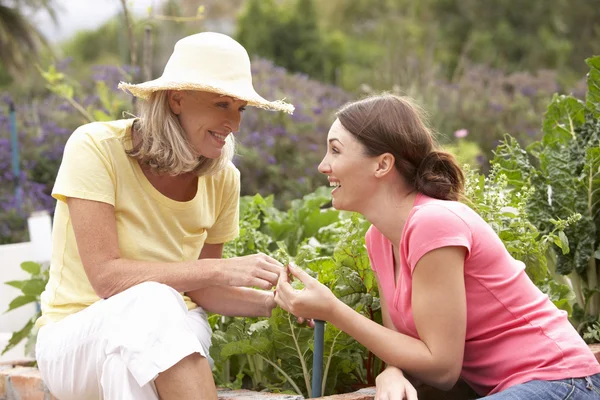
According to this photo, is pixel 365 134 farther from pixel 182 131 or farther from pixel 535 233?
pixel 535 233

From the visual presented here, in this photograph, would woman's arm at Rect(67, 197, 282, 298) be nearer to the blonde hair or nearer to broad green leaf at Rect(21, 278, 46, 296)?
the blonde hair

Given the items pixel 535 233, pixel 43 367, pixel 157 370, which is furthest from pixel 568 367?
pixel 43 367

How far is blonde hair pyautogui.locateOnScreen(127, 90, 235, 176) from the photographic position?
2629mm

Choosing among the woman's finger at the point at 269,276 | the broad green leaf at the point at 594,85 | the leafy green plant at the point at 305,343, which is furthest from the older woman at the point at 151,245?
the broad green leaf at the point at 594,85

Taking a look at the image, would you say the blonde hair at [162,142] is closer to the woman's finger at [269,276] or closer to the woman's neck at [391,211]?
the woman's finger at [269,276]

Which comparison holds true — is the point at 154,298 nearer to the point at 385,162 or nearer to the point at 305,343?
the point at 305,343

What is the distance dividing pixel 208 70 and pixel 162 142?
0.94 feet

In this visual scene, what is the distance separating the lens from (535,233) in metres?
2.88

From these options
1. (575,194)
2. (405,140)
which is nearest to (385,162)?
(405,140)

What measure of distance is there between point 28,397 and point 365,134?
1635mm

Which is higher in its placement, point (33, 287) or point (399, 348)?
point (399, 348)

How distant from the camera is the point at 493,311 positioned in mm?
2256

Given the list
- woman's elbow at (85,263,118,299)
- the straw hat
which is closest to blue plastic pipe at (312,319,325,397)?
woman's elbow at (85,263,118,299)

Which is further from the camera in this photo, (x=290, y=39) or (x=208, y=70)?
(x=290, y=39)
